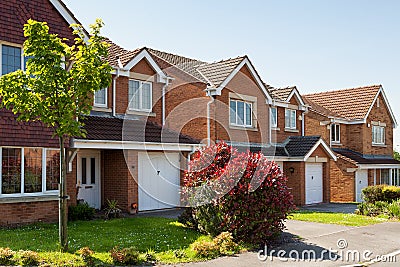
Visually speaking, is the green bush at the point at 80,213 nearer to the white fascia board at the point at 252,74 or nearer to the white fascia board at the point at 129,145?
the white fascia board at the point at 129,145

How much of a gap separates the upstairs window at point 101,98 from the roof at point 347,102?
19.2 metres

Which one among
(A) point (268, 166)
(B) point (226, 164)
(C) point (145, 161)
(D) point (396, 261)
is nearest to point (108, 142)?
(C) point (145, 161)

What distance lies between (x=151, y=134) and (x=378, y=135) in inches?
935

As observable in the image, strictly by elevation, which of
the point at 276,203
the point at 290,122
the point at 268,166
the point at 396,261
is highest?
the point at 290,122

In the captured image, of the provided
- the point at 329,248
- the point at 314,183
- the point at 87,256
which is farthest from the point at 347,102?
the point at 87,256

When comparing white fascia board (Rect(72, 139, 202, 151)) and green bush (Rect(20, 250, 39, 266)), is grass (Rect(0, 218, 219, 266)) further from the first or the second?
white fascia board (Rect(72, 139, 202, 151))

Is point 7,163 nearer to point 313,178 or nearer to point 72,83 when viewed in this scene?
point 72,83

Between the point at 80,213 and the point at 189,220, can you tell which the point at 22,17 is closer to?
the point at 80,213

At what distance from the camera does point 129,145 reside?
17.4 meters

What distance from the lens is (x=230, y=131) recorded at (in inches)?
902

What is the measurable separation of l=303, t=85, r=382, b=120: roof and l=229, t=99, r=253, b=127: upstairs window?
1109 centimetres

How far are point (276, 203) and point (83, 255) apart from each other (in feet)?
18.1

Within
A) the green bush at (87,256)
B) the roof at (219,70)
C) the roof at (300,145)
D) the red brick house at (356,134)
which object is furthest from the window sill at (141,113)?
the red brick house at (356,134)

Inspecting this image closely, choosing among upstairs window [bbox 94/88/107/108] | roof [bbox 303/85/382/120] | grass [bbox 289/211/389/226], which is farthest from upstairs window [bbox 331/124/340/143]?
upstairs window [bbox 94/88/107/108]
